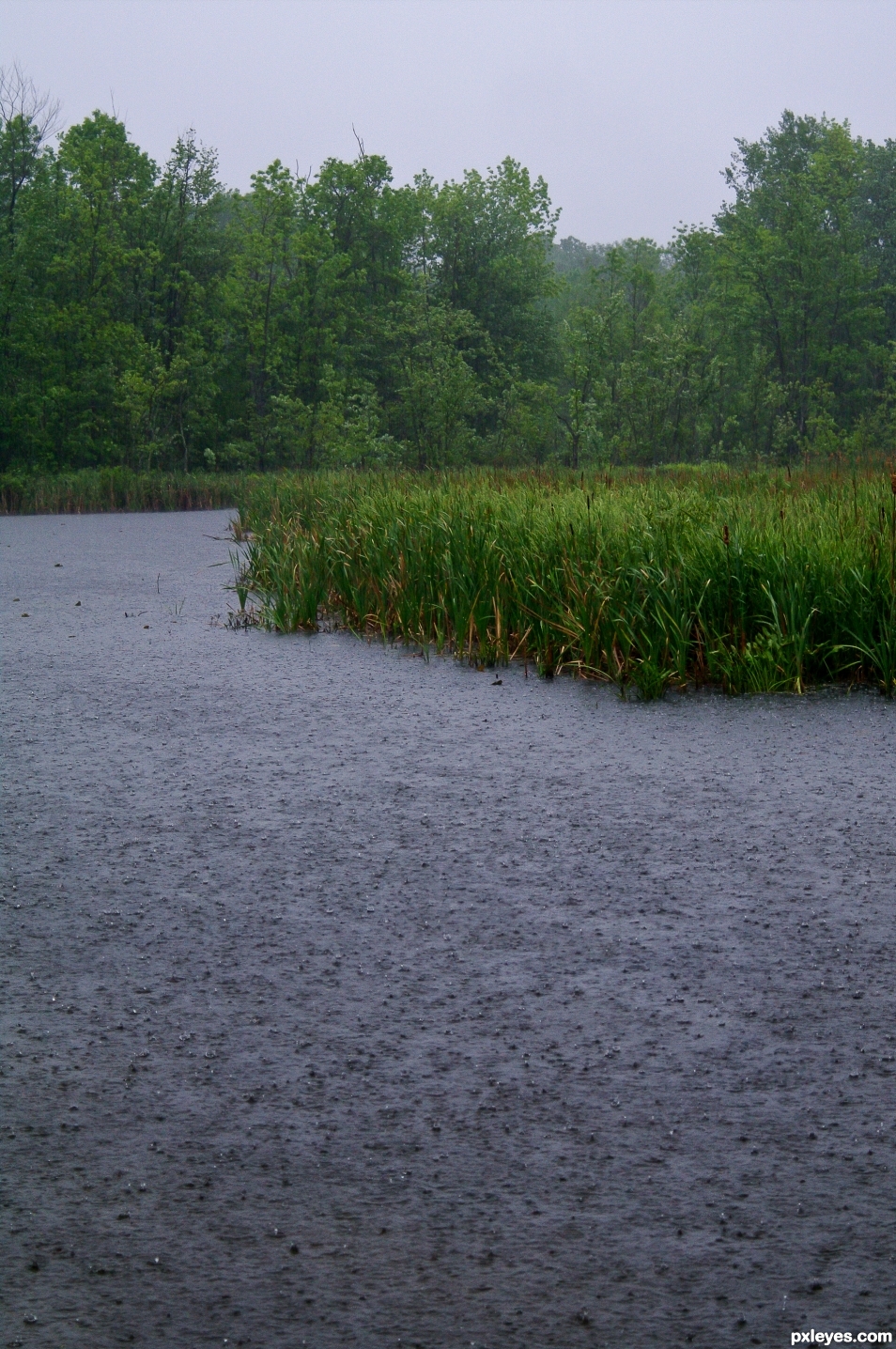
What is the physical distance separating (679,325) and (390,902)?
34377 millimetres

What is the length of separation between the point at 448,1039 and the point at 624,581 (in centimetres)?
577

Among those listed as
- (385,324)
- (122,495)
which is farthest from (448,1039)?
(385,324)

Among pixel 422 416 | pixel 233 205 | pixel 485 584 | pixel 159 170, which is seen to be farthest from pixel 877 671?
pixel 159 170

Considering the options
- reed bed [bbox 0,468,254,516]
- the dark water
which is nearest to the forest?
reed bed [bbox 0,468,254,516]

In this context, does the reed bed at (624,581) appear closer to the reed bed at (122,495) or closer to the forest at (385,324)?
the reed bed at (122,495)

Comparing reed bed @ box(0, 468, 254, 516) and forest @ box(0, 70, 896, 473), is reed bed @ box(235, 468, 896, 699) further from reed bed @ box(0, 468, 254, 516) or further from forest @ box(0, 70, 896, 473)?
forest @ box(0, 70, 896, 473)

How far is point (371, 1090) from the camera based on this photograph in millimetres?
2955

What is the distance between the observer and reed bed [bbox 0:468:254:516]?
2989cm

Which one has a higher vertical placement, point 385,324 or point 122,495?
point 385,324

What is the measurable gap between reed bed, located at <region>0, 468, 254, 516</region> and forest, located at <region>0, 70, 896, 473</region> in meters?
5.95

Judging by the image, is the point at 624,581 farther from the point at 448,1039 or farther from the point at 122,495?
the point at 122,495

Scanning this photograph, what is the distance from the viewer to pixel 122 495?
30.1 metres

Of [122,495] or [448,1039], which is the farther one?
[122,495]

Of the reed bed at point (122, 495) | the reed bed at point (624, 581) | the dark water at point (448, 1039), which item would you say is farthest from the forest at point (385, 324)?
the dark water at point (448, 1039)
